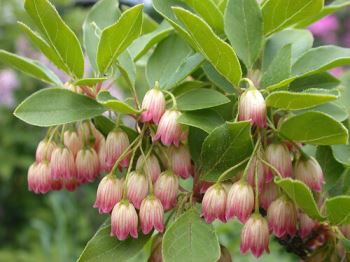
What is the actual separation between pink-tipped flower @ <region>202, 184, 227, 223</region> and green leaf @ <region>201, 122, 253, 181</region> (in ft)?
0.10

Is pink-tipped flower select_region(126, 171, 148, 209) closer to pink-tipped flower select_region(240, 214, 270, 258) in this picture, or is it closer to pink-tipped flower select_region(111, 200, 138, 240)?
pink-tipped flower select_region(111, 200, 138, 240)

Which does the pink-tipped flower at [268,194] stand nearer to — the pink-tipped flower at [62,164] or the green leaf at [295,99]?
the green leaf at [295,99]

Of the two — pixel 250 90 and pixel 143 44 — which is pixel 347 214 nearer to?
pixel 250 90

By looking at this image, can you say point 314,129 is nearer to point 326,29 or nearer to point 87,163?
point 87,163

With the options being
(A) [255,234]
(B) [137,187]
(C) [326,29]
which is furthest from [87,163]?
(C) [326,29]

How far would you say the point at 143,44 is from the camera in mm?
1323

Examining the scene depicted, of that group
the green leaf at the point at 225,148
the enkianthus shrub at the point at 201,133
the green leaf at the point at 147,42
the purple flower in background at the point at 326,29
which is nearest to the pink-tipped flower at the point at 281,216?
the enkianthus shrub at the point at 201,133

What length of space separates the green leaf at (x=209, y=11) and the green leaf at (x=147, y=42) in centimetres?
12

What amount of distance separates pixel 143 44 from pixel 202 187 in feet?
1.18

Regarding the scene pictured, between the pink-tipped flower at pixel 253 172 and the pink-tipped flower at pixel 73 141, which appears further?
the pink-tipped flower at pixel 73 141

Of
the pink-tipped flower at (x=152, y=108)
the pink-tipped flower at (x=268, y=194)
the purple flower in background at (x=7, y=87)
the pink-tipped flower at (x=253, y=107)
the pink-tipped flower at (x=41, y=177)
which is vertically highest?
the pink-tipped flower at (x=253, y=107)

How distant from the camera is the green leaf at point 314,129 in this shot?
39.5 inches

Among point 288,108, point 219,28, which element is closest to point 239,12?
point 219,28

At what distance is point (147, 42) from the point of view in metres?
1.29
